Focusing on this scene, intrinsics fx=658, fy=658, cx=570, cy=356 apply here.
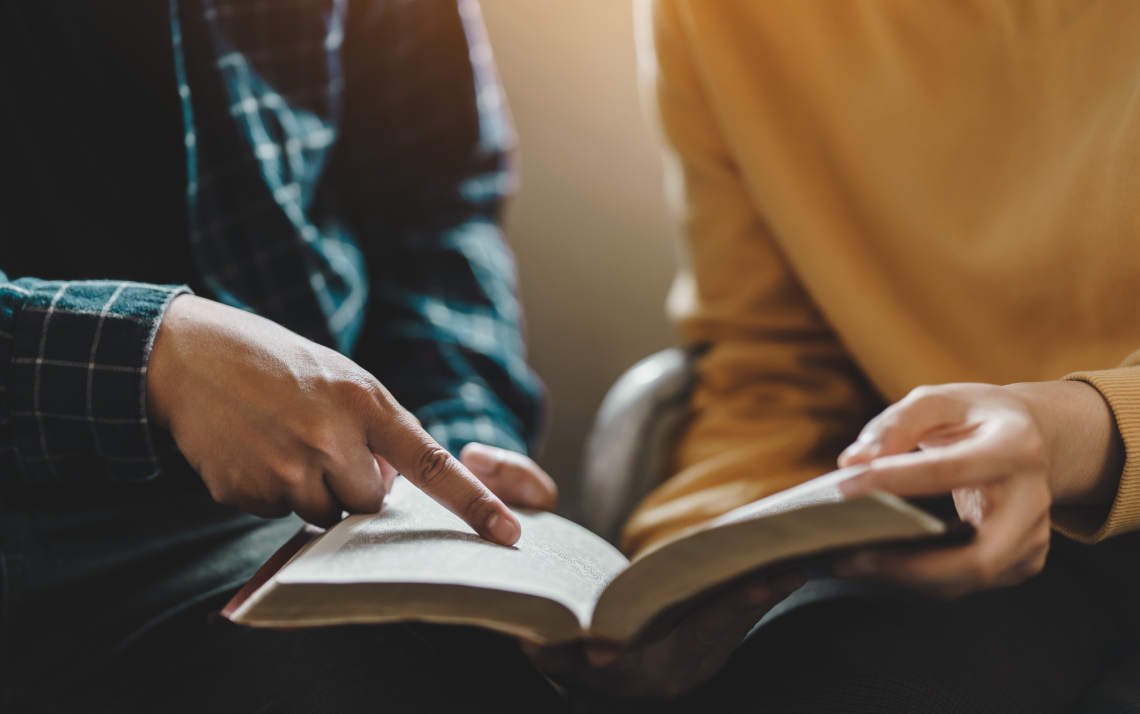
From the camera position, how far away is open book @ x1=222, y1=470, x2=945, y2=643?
26cm

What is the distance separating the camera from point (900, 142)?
0.62 metres

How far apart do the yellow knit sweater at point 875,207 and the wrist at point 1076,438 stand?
12 centimetres

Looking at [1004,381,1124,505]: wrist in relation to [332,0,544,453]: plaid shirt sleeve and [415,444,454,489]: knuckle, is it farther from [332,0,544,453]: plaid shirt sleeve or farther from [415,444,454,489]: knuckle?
[332,0,544,453]: plaid shirt sleeve

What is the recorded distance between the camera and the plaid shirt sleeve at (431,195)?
72 cm

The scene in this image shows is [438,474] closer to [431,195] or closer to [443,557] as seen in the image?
[443,557]

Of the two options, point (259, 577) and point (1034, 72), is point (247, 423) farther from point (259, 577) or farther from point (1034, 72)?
point (1034, 72)

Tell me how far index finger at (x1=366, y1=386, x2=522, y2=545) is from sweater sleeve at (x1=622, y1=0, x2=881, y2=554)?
0.95 feet

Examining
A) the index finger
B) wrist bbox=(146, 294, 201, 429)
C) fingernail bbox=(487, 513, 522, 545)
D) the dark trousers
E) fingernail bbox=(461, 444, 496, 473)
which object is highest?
wrist bbox=(146, 294, 201, 429)

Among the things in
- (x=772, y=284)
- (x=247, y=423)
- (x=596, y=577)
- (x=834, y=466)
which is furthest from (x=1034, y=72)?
(x=247, y=423)

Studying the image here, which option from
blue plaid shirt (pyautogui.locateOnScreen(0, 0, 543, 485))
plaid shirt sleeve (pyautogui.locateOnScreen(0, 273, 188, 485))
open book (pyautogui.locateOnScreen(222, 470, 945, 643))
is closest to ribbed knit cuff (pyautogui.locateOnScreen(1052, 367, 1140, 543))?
open book (pyautogui.locateOnScreen(222, 470, 945, 643))

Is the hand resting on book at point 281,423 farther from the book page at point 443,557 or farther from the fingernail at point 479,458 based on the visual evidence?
the fingernail at point 479,458

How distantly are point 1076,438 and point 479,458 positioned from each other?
0.41 metres

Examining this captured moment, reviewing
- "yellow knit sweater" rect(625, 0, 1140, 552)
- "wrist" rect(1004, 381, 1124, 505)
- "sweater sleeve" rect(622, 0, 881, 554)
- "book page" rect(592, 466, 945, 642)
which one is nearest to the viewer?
"book page" rect(592, 466, 945, 642)

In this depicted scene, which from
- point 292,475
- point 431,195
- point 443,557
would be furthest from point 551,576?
point 431,195
